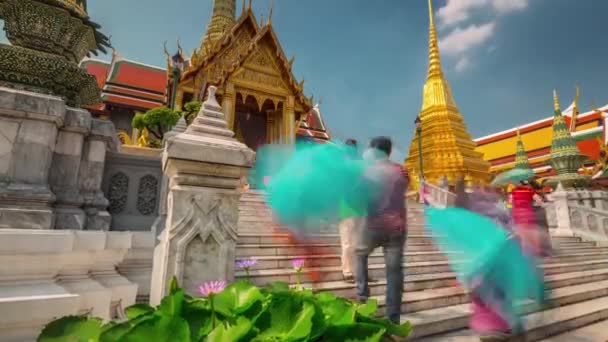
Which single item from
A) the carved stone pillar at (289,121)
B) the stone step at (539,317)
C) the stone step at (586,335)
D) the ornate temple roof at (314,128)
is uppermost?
the ornate temple roof at (314,128)

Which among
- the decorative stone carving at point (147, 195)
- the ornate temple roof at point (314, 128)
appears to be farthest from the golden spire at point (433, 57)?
the decorative stone carving at point (147, 195)

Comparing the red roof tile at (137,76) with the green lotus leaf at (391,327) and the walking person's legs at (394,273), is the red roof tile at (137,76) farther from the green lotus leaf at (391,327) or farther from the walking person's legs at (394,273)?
the green lotus leaf at (391,327)

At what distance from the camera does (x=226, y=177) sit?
253cm

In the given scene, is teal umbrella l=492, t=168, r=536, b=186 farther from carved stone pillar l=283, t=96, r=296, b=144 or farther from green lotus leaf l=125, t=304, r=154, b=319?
carved stone pillar l=283, t=96, r=296, b=144

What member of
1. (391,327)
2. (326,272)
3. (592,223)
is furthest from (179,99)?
(592,223)

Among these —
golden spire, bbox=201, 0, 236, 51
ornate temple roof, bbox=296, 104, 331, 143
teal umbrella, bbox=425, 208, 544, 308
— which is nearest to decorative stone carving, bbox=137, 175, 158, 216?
teal umbrella, bbox=425, 208, 544, 308

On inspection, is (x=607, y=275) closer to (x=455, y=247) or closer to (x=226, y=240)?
(x=455, y=247)

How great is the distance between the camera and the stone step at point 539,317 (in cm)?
296

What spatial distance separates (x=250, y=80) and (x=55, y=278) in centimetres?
1367

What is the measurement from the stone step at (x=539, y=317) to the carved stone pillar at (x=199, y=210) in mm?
1904

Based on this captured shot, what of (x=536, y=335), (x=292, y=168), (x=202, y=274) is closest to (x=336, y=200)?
(x=292, y=168)

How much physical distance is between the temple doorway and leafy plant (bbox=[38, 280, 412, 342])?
15047 millimetres

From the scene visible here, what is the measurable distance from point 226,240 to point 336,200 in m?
0.99

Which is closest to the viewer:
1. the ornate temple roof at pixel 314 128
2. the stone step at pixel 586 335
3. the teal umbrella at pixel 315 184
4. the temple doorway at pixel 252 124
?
the teal umbrella at pixel 315 184
